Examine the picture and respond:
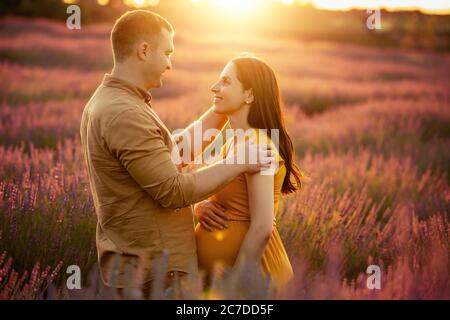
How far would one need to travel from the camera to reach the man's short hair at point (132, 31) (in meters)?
2.91

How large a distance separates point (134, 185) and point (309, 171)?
9.51 feet

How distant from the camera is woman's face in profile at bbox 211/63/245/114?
308 cm

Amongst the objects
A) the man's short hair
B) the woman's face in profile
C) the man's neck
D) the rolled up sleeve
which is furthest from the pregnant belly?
the man's short hair

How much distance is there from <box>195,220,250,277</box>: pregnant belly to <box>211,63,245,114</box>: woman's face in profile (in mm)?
607

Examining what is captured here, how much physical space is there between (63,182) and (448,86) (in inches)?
520

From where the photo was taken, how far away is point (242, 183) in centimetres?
299

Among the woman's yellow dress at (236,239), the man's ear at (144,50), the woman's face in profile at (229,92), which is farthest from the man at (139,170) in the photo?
the woman's face in profile at (229,92)

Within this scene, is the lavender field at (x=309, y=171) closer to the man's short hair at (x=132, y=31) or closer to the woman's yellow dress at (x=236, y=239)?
the woman's yellow dress at (x=236, y=239)

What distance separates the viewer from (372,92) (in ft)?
46.5

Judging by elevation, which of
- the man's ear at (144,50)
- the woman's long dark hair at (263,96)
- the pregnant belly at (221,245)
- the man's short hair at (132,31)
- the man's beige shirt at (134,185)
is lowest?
the pregnant belly at (221,245)

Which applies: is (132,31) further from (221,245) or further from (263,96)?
(221,245)

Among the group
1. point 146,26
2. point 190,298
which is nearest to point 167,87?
point 146,26

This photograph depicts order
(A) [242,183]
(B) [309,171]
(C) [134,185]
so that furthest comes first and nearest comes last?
(B) [309,171] → (A) [242,183] → (C) [134,185]


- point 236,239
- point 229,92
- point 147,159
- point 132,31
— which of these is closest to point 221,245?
point 236,239
